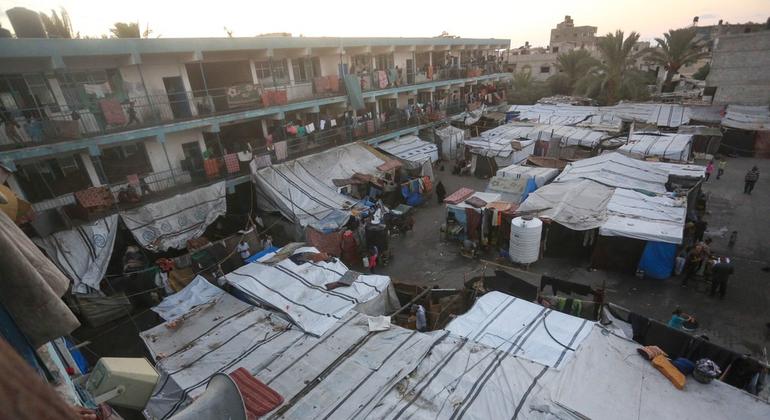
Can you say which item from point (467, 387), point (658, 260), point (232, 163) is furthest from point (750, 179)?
point (232, 163)

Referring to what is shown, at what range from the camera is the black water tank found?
1278 centimetres

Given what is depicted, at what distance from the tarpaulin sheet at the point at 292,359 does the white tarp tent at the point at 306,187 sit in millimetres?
7282

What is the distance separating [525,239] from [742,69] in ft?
102

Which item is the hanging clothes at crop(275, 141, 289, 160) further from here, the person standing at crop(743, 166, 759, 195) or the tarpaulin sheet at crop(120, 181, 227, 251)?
the person standing at crop(743, 166, 759, 195)

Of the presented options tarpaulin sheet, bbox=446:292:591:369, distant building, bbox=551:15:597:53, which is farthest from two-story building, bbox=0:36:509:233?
distant building, bbox=551:15:597:53

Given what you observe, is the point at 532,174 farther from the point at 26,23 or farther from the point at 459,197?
the point at 26,23

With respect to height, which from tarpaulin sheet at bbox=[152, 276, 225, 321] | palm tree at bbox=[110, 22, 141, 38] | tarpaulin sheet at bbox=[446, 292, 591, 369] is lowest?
tarpaulin sheet at bbox=[152, 276, 225, 321]

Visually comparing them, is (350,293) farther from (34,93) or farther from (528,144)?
(528,144)

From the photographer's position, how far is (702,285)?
12578 mm

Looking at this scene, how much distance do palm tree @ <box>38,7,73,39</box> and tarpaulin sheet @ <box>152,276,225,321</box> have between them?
37.2 ft

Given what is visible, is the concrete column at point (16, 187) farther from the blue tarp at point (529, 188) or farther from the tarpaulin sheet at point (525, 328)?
the blue tarp at point (529, 188)

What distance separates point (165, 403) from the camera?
743cm

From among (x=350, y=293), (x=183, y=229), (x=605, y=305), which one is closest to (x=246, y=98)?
(x=183, y=229)

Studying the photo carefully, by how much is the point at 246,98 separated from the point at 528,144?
1874 cm
